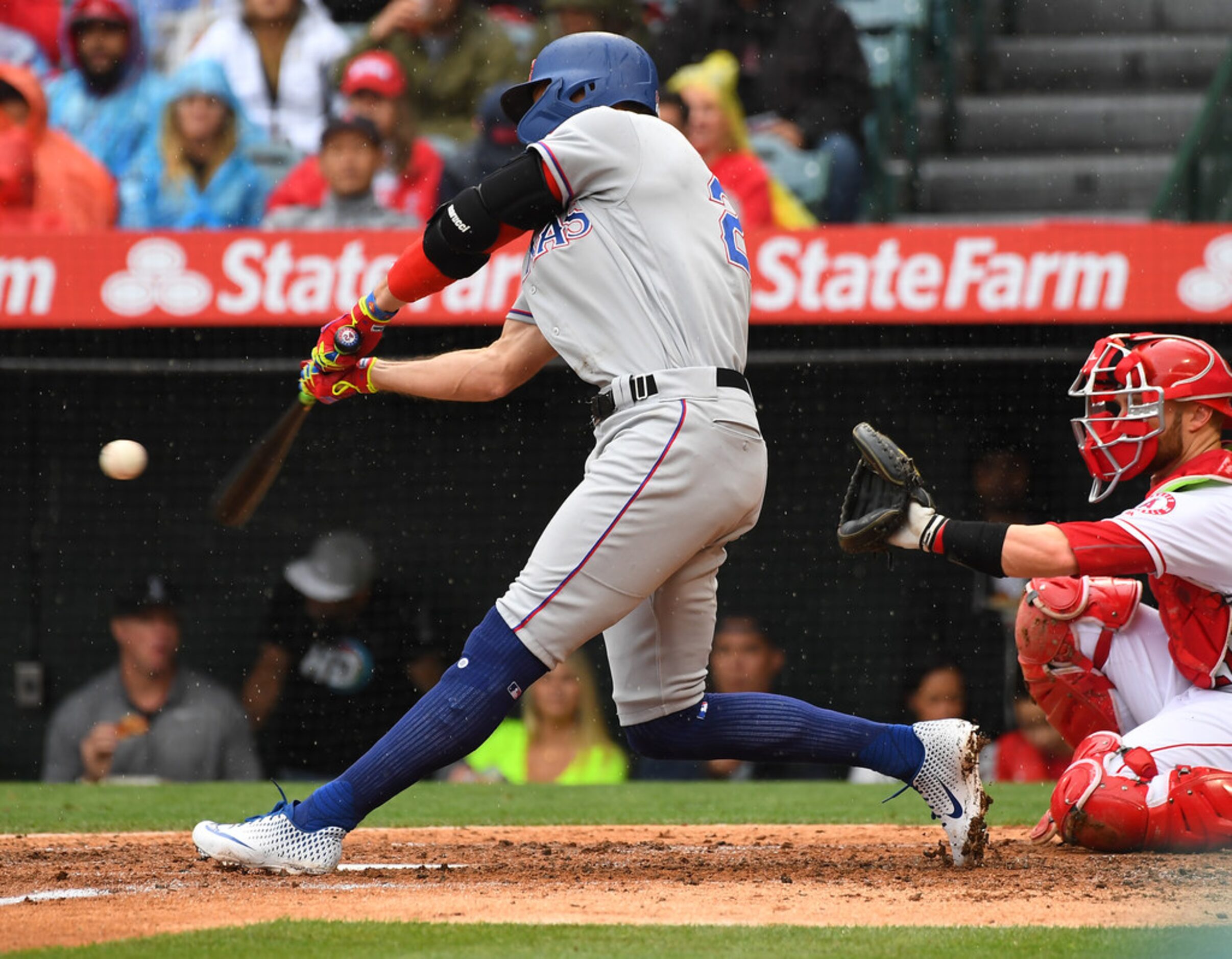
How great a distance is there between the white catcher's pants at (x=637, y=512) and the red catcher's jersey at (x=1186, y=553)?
2.05 ft

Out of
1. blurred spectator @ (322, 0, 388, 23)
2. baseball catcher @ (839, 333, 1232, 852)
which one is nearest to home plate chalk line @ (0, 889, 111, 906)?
baseball catcher @ (839, 333, 1232, 852)

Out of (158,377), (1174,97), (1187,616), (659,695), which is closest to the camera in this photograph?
(659,695)

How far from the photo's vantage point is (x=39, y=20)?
788 centimetres

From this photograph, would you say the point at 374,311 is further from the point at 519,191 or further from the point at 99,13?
the point at 99,13

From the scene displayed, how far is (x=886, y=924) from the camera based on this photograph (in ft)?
8.14

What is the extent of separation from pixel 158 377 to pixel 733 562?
245 centimetres

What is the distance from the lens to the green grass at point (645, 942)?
86.6 inches

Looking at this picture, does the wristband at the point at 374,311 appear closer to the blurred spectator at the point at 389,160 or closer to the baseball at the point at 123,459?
the baseball at the point at 123,459

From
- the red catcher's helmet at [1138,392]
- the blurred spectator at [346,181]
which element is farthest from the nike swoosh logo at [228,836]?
the blurred spectator at [346,181]

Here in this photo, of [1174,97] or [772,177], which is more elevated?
[1174,97]

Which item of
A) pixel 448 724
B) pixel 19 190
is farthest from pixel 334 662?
pixel 448 724

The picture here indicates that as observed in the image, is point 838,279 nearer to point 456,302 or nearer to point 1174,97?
point 456,302

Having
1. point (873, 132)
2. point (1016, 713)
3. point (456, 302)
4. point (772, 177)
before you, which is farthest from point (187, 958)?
point (873, 132)

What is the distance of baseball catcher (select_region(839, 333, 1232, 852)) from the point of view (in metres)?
2.92
